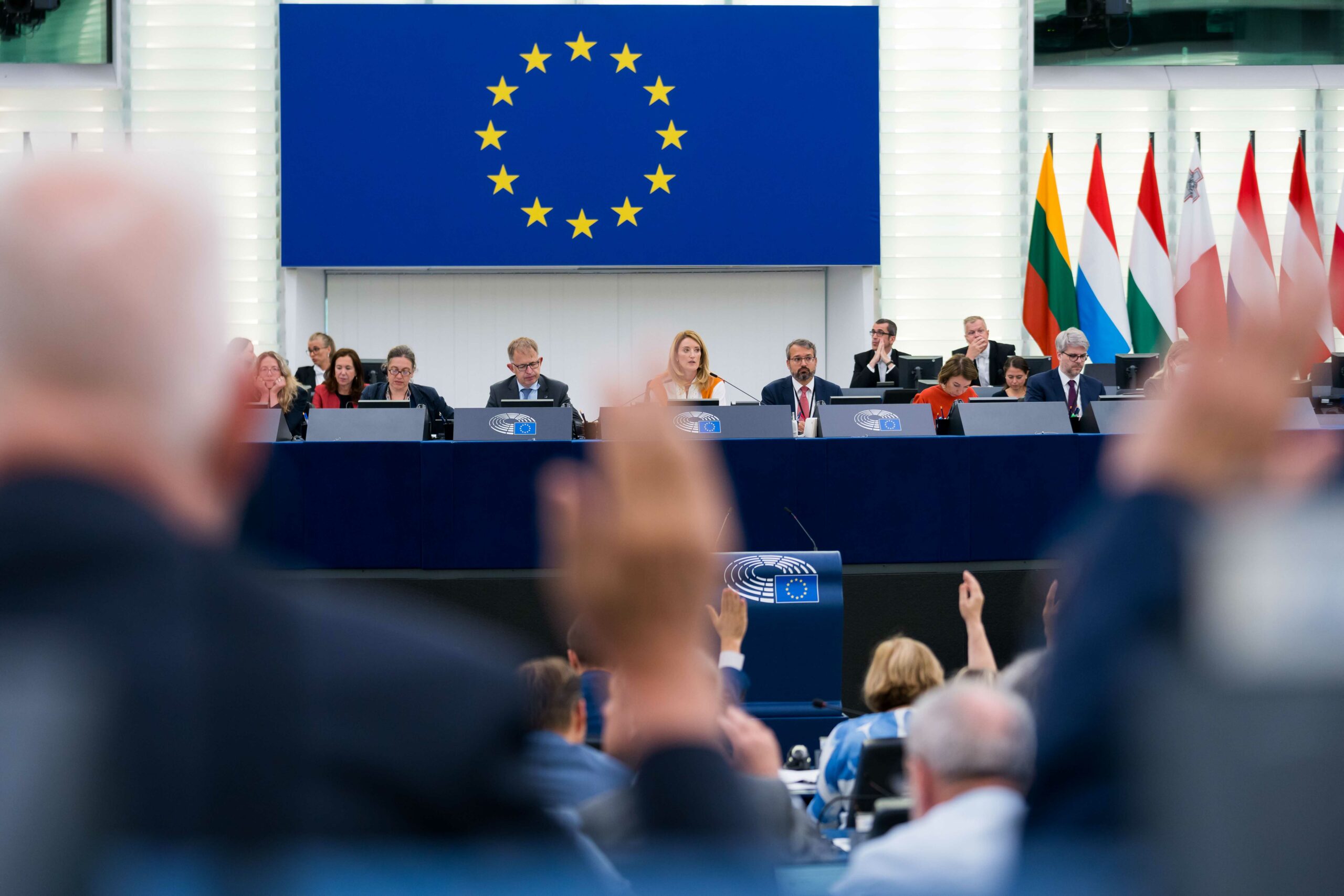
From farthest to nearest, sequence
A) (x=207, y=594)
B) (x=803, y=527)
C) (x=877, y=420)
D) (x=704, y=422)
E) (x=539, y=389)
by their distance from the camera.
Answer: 1. (x=539, y=389)
2. (x=877, y=420)
3. (x=704, y=422)
4. (x=803, y=527)
5. (x=207, y=594)

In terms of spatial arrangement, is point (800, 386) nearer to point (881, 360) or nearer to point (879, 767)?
point (881, 360)

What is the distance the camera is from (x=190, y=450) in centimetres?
54

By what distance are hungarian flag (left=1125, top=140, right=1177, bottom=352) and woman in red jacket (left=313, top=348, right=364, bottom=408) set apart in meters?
7.59

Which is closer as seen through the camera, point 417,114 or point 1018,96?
point 417,114

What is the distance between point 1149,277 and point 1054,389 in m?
4.59

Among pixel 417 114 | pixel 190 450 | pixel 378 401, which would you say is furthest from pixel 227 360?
pixel 417 114

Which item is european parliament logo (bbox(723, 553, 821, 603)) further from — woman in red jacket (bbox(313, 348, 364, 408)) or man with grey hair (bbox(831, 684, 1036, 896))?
man with grey hair (bbox(831, 684, 1036, 896))

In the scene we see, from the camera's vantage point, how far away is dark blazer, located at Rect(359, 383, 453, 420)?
886cm

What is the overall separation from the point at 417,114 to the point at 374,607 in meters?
12.6

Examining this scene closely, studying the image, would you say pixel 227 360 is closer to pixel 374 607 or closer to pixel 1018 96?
pixel 374 607

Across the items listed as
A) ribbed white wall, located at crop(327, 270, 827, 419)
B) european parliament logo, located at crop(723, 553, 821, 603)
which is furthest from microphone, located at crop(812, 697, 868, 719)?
ribbed white wall, located at crop(327, 270, 827, 419)

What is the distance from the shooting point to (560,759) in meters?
0.66

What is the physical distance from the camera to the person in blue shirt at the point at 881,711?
3.26m

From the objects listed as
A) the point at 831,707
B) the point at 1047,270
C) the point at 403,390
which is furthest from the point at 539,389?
the point at 1047,270
